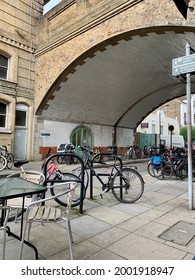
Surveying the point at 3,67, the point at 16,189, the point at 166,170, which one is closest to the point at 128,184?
the point at 16,189

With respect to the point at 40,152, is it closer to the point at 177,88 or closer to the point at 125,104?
the point at 125,104

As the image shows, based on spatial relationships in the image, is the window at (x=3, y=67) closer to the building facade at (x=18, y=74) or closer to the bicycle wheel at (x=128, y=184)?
the building facade at (x=18, y=74)

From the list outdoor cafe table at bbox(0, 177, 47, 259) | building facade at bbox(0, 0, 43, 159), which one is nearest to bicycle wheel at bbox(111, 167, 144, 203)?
outdoor cafe table at bbox(0, 177, 47, 259)

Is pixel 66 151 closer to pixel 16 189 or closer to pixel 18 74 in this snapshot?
pixel 18 74

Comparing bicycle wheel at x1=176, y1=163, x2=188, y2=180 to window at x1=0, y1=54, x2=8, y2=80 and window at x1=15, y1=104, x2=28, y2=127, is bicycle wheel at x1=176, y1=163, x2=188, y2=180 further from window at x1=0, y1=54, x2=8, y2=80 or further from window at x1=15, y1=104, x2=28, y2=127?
window at x1=0, y1=54, x2=8, y2=80

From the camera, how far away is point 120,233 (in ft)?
9.52

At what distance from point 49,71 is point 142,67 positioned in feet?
16.1

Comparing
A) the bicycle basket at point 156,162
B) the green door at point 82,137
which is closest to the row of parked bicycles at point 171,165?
the bicycle basket at point 156,162

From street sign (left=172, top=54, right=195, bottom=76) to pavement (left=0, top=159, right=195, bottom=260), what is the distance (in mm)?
2627

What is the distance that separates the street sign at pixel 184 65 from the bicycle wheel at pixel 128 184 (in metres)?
2.17

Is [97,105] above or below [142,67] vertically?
below

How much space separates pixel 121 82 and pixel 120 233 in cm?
1076

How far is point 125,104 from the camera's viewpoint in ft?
50.6

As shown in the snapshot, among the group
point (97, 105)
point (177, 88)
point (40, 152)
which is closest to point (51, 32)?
point (97, 105)
